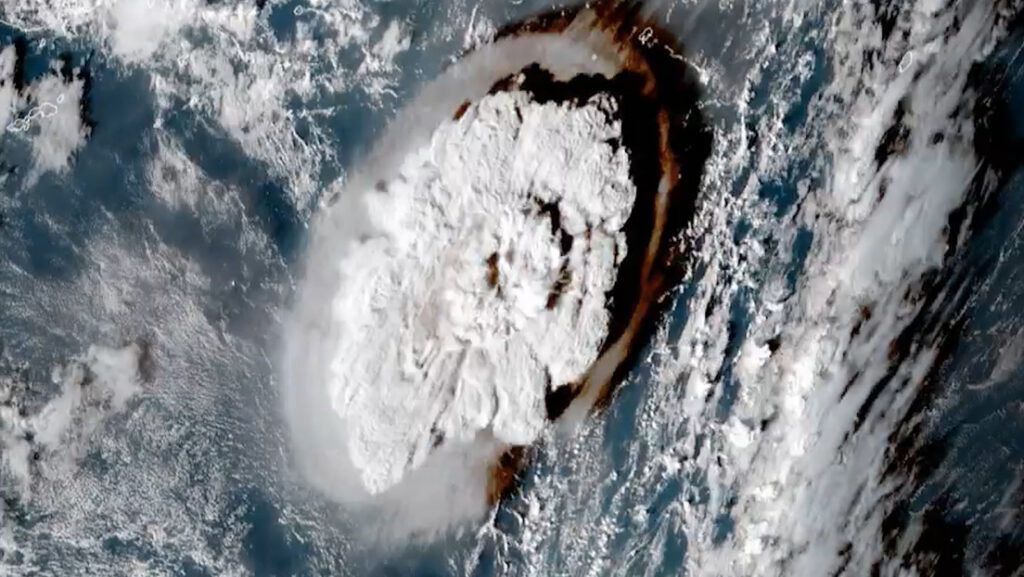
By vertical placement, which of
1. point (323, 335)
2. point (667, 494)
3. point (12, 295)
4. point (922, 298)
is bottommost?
point (12, 295)

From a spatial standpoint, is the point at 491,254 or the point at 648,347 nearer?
the point at 491,254

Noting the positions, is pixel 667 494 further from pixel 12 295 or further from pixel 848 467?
pixel 12 295

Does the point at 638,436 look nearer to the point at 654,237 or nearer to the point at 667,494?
the point at 667,494

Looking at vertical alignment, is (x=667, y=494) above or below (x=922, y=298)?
below

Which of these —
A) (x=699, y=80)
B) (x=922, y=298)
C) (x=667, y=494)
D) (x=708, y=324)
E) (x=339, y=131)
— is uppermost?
(x=699, y=80)

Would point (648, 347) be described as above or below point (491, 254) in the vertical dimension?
above

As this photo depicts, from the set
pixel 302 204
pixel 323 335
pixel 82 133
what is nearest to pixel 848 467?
pixel 323 335

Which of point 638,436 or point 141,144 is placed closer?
point 141,144

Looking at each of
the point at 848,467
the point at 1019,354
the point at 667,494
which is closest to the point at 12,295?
the point at 667,494

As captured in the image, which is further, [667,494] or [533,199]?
[667,494]
